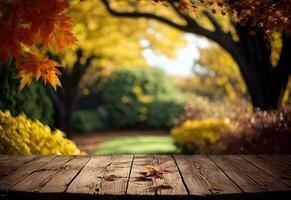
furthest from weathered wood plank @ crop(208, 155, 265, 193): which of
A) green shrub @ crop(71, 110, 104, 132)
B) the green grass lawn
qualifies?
green shrub @ crop(71, 110, 104, 132)

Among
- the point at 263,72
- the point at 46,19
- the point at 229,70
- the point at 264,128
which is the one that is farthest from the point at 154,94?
the point at 46,19

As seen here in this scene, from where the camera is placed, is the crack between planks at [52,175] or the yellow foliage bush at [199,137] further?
the yellow foliage bush at [199,137]

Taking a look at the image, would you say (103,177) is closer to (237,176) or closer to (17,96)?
(237,176)

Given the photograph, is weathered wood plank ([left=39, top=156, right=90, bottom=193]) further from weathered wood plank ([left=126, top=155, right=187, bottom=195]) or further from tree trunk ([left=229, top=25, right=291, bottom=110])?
tree trunk ([left=229, top=25, right=291, bottom=110])

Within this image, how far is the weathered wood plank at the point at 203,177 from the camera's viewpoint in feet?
8.85

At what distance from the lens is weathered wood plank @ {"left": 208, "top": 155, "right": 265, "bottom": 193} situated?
2748 mm

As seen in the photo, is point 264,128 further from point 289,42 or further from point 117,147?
point 117,147

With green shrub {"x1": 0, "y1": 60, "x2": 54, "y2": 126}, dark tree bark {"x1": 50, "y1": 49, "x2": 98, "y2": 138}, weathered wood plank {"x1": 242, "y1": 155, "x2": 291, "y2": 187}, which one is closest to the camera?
weathered wood plank {"x1": 242, "y1": 155, "x2": 291, "y2": 187}

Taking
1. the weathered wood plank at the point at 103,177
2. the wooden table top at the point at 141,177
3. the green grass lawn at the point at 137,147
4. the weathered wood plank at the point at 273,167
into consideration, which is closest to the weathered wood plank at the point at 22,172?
the wooden table top at the point at 141,177

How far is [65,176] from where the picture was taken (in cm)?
310

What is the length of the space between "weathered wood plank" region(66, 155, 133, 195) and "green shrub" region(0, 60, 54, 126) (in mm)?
2511

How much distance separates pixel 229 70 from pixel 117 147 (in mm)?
5439

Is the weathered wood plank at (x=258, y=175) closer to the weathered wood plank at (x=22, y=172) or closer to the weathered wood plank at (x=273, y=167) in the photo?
the weathered wood plank at (x=273, y=167)

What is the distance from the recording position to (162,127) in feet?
71.1
